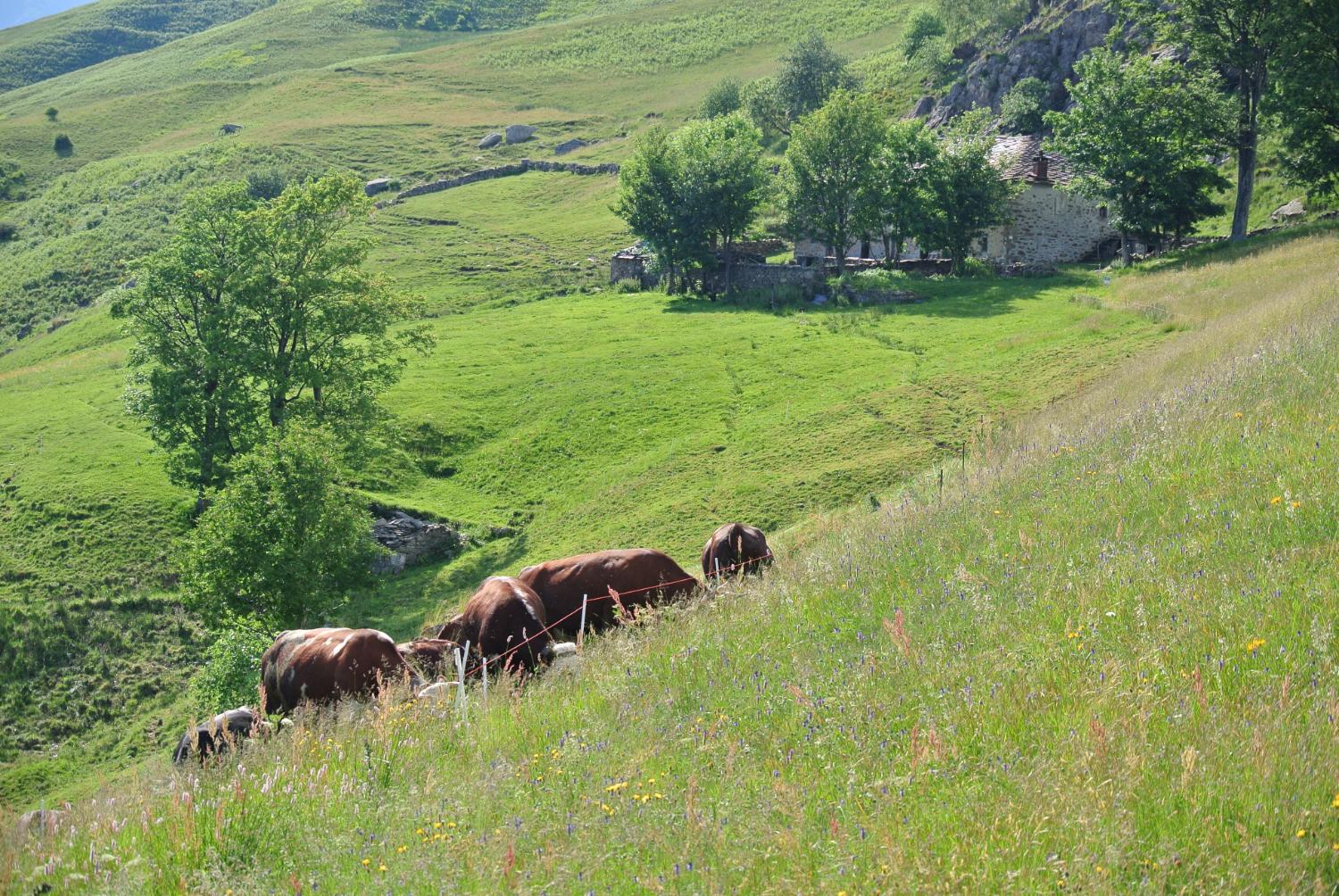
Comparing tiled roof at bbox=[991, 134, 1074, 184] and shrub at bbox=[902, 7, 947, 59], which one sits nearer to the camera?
tiled roof at bbox=[991, 134, 1074, 184]

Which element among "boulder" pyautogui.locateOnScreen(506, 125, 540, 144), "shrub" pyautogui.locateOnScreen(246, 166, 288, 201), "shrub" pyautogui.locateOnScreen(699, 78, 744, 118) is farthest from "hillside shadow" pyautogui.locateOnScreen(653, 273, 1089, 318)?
"boulder" pyautogui.locateOnScreen(506, 125, 540, 144)

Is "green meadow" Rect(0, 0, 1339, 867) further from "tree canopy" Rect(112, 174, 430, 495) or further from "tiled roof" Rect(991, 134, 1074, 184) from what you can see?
"tiled roof" Rect(991, 134, 1074, 184)

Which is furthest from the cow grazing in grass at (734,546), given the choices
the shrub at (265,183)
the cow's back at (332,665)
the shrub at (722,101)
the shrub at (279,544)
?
the shrub at (722,101)

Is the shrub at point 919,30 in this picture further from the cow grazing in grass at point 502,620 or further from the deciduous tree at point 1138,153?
the cow grazing in grass at point 502,620

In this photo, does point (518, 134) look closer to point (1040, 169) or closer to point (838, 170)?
point (838, 170)

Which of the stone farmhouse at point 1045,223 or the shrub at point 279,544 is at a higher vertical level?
the stone farmhouse at point 1045,223

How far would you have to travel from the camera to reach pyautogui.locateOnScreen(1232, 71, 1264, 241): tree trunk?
168 ft

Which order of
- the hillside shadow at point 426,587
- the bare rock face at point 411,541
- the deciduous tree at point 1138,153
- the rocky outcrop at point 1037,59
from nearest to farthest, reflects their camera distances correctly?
1. the hillside shadow at point 426,587
2. the bare rock face at point 411,541
3. the deciduous tree at point 1138,153
4. the rocky outcrop at point 1037,59

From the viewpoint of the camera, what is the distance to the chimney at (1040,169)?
226 feet

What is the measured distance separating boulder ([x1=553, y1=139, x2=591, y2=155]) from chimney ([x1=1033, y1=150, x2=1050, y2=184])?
3224 inches

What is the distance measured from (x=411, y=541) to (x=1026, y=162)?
169ft

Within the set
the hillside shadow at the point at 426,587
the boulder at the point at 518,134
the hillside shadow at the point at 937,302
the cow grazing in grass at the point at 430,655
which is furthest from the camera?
the boulder at the point at 518,134

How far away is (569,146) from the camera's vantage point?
142750mm

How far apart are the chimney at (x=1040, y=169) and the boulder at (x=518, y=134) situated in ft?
306
